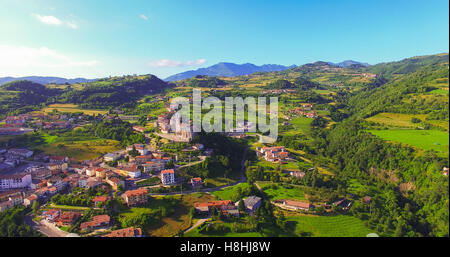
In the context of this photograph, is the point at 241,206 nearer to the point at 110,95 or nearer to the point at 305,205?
the point at 305,205

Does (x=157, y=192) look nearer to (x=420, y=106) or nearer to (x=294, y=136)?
(x=294, y=136)

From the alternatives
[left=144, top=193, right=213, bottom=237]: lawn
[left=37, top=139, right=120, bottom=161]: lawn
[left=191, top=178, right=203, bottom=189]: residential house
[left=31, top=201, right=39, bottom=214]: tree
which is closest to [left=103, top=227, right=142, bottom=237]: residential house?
[left=144, top=193, right=213, bottom=237]: lawn

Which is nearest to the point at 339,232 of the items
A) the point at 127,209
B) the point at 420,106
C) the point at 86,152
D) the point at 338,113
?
the point at 127,209

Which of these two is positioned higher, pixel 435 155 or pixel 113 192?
Result: pixel 435 155

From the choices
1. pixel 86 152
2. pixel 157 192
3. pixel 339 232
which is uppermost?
pixel 86 152

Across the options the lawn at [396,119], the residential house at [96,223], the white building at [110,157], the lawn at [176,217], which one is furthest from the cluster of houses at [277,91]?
the residential house at [96,223]

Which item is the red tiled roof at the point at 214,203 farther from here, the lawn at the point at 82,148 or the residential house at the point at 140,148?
the lawn at the point at 82,148

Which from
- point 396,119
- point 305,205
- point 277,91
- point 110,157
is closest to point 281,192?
point 305,205
